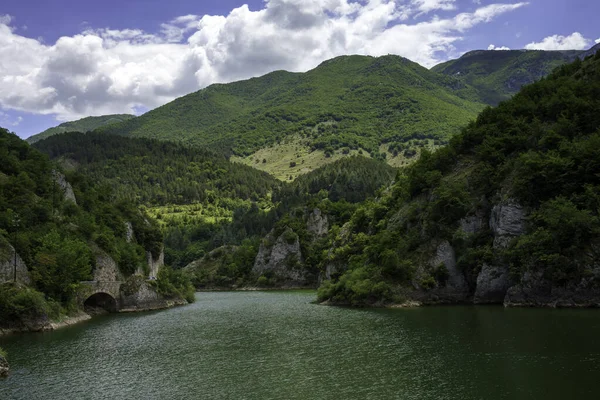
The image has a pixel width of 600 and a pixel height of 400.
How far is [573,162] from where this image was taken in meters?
73.8

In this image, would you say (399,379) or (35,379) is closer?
(399,379)

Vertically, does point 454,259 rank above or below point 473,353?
above

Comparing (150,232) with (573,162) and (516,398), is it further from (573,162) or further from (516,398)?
(516,398)

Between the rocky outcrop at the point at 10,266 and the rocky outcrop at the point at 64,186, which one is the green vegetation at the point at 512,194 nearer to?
the rocky outcrop at the point at 10,266

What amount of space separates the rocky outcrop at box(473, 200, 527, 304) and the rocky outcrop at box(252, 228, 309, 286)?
3561 inches

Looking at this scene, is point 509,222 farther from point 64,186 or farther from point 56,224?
point 64,186

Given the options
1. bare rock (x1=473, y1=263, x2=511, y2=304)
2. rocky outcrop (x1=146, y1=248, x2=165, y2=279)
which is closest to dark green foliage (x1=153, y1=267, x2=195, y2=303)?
rocky outcrop (x1=146, y1=248, x2=165, y2=279)

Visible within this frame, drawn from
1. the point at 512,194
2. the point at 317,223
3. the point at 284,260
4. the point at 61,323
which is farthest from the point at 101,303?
the point at 317,223

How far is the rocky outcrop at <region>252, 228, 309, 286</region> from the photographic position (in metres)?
165

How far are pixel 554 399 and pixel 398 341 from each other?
70.0 ft

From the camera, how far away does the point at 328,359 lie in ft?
142

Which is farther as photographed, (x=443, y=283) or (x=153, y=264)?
(x=153, y=264)

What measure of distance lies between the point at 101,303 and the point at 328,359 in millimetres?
60131

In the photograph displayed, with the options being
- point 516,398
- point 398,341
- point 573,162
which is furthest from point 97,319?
point 573,162
